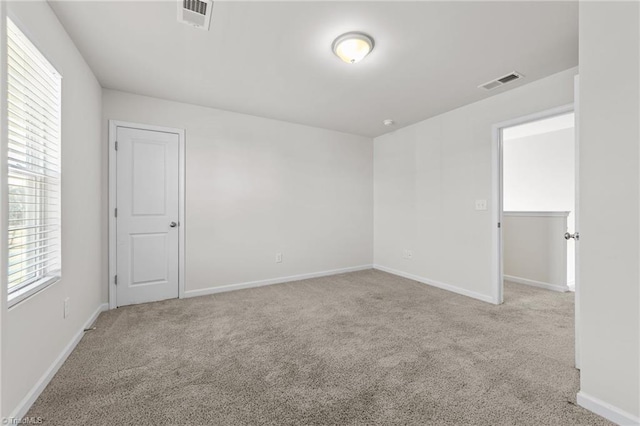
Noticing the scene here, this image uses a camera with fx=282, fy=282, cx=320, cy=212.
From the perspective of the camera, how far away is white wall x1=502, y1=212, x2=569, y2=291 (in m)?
3.96

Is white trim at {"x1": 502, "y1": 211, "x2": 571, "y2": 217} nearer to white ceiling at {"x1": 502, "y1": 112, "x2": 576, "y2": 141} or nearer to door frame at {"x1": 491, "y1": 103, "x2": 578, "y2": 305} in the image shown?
white ceiling at {"x1": 502, "y1": 112, "x2": 576, "y2": 141}

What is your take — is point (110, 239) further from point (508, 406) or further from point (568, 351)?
point (568, 351)

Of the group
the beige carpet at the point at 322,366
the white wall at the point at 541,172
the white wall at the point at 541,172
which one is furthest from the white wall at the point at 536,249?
the white wall at the point at 541,172

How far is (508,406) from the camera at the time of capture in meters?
1.58

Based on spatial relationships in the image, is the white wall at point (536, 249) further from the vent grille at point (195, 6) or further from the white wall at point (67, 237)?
the white wall at point (67, 237)

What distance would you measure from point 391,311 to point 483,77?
260 centimetres

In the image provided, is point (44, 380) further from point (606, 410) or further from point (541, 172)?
point (541, 172)

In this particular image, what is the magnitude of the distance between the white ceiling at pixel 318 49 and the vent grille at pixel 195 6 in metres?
0.08

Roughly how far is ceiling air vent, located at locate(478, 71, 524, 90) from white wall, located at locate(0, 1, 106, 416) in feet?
12.2

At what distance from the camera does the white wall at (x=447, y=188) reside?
3271 mm

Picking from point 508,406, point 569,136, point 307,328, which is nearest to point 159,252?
point 307,328

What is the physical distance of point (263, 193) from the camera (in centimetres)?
414

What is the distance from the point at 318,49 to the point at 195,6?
955 millimetres

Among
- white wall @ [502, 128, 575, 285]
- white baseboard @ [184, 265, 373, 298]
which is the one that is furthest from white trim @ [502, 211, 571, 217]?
white baseboard @ [184, 265, 373, 298]
